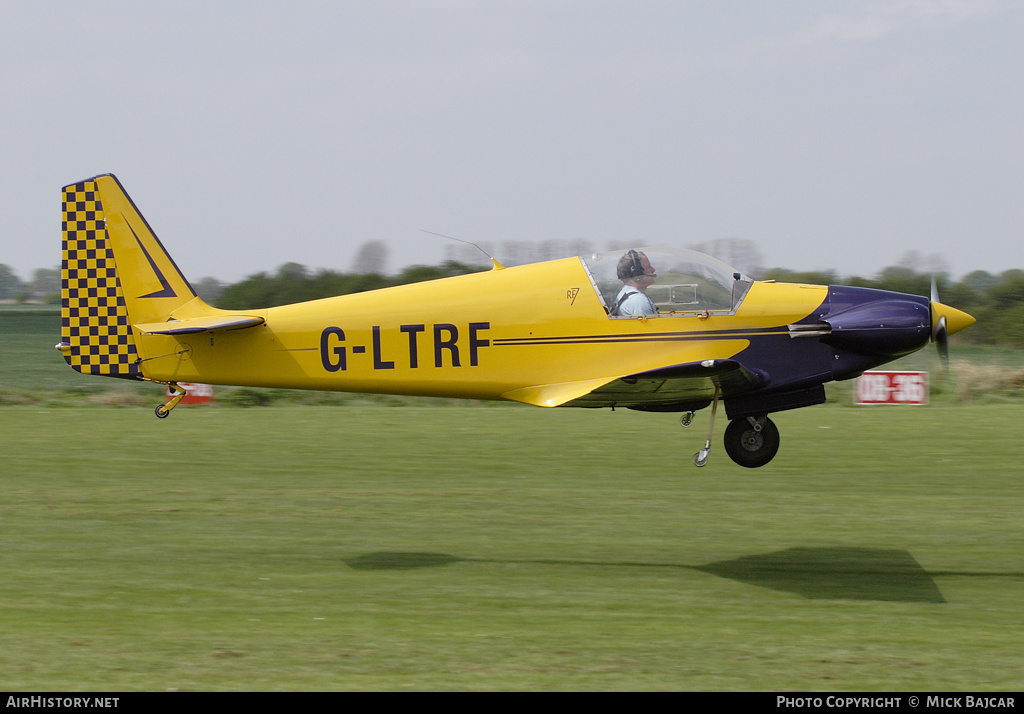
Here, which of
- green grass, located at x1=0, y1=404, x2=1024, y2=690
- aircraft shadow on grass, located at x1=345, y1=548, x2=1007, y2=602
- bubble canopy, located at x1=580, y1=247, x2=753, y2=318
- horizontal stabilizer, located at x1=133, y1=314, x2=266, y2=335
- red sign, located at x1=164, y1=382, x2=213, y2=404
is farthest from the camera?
red sign, located at x1=164, y1=382, x2=213, y2=404

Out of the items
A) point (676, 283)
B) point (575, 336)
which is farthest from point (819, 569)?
point (575, 336)

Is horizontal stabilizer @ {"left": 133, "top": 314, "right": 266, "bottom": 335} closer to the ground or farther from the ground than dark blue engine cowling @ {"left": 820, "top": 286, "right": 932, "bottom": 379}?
farther from the ground

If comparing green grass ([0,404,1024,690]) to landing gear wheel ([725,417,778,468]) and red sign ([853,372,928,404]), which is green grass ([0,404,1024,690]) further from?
red sign ([853,372,928,404])

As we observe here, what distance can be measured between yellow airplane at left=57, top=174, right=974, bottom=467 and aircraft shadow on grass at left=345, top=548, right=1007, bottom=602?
140 cm

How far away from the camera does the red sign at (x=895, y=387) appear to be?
25938 millimetres

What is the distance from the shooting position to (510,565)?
10.8m

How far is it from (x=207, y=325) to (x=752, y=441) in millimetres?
6040

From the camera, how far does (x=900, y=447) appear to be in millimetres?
19312

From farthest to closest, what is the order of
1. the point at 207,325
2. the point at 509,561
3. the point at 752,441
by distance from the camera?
the point at 752,441
the point at 509,561
the point at 207,325

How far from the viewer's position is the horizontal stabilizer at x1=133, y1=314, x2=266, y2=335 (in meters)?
10.6

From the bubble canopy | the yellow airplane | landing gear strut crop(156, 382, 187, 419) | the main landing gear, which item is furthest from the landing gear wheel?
landing gear strut crop(156, 382, 187, 419)

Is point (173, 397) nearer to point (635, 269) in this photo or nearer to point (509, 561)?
point (509, 561)

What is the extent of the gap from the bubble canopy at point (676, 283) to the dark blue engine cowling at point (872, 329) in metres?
1.00

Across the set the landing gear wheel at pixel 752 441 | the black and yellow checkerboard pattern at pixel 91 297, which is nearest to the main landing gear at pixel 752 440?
the landing gear wheel at pixel 752 441
